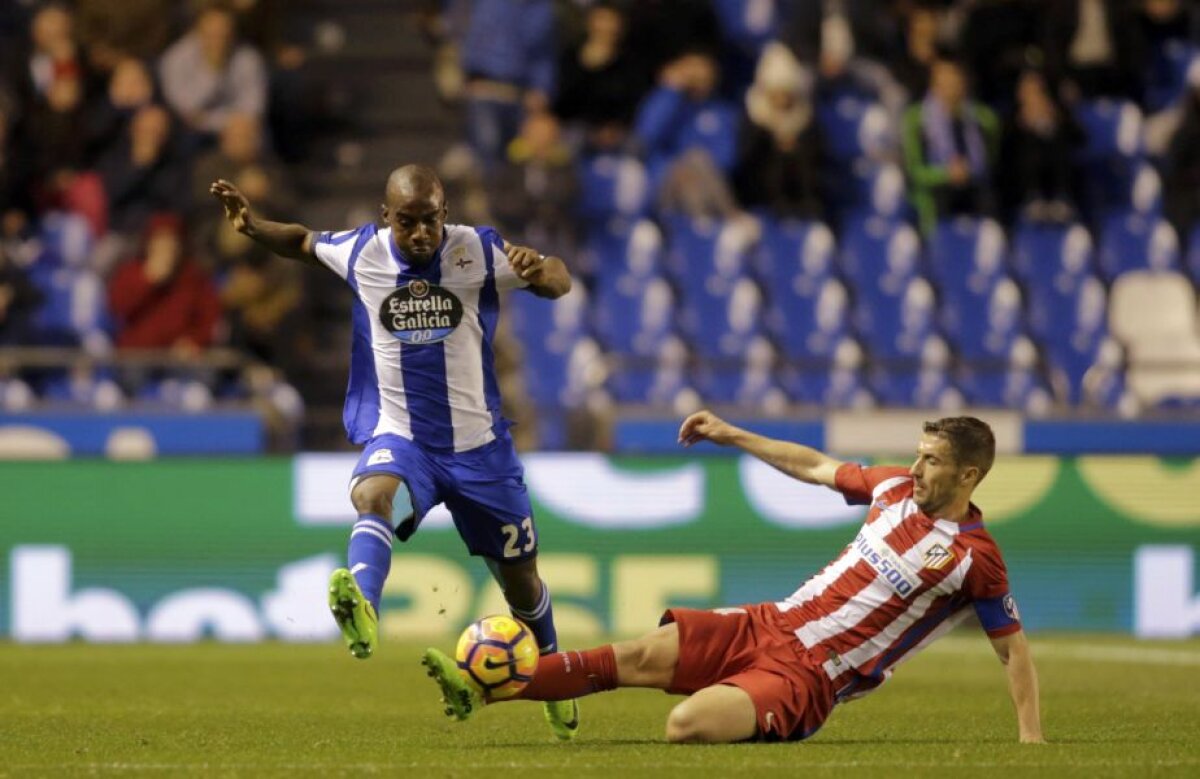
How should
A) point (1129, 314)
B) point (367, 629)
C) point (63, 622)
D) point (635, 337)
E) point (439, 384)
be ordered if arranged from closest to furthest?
point (367, 629), point (439, 384), point (63, 622), point (635, 337), point (1129, 314)

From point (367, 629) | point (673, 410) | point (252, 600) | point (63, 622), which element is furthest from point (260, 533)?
point (367, 629)

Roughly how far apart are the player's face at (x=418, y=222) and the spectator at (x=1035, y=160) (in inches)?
472

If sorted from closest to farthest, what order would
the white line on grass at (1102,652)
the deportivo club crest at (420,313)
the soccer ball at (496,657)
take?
the soccer ball at (496,657)
the deportivo club crest at (420,313)
the white line on grass at (1102,652)

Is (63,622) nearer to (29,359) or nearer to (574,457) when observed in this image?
(29,359)

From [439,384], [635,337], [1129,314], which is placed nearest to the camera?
[439,384]

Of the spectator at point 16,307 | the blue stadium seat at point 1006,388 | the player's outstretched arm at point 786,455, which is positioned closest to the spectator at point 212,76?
the spectator at point 16,307

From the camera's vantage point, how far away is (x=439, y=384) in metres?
8.62

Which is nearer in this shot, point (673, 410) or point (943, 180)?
point (673, 410)

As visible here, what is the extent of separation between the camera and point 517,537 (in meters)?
8.71

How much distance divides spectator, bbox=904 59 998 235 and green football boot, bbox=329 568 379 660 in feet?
40.8

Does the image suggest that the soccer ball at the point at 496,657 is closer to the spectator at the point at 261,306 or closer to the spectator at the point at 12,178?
the spectator at the point at 261,306

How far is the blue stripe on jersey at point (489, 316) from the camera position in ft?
28.4

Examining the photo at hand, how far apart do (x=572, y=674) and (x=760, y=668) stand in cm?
72

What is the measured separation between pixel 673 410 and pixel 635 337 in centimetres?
179
